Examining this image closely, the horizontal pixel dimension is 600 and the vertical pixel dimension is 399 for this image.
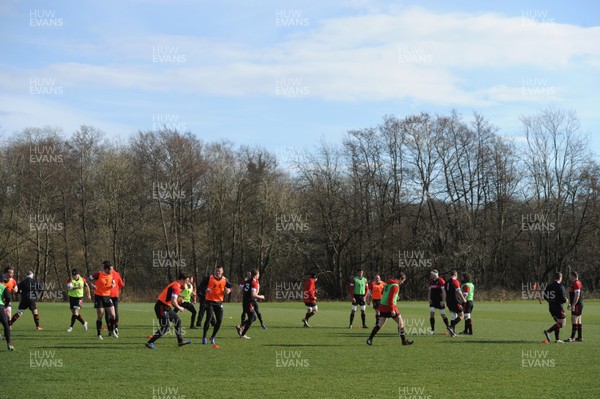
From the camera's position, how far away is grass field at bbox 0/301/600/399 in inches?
436

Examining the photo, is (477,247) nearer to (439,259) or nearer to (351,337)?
(439,259)

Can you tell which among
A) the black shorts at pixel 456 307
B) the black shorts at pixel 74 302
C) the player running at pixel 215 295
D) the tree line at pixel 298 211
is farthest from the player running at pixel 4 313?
the tree line at pixel 298 211

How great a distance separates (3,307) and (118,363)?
13.8 ft

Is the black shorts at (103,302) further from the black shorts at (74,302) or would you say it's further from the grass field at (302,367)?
the black shorts at (74,302)

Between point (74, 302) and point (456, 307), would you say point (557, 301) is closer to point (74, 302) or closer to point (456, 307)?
point (456, 307)

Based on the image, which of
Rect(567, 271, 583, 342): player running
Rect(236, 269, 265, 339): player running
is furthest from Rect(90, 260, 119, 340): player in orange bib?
Rect(567, 271, 583, 342): player running

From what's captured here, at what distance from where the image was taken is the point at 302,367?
1399 centimetres

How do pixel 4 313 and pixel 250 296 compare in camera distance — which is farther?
pixel 250 296

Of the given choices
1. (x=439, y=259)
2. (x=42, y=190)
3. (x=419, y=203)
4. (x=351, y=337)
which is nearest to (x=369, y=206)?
(x=419, y=203)

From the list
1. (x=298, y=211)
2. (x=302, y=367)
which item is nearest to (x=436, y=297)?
(x=302, y=367)

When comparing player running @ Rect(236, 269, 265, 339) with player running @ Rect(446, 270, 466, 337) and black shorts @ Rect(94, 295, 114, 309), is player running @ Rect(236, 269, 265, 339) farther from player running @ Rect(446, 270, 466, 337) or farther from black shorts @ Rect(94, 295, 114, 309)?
player running @ Rect(446, 270, 466, 337)

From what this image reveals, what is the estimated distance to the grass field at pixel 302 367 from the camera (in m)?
11.1

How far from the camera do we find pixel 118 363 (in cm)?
1441

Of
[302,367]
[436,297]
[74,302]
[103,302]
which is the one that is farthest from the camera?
[74,302]
